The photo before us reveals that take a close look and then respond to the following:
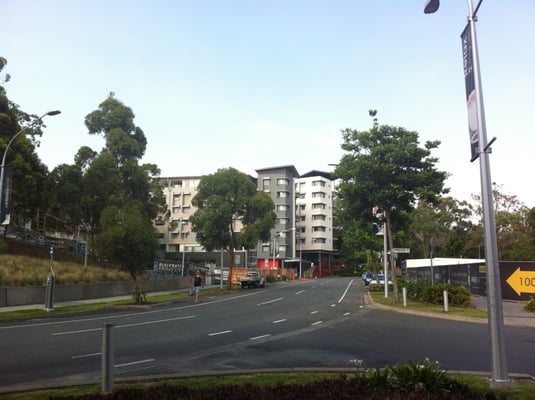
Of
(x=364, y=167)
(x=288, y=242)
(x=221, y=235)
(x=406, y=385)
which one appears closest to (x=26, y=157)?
(x=221, y=235)

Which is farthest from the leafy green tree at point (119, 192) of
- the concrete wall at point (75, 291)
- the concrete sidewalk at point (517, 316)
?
the concrete sidewalk at point (517, 316)

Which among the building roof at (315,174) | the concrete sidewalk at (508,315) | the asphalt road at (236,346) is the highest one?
the building roof at (315,174)

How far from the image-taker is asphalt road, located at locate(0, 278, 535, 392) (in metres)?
8.45

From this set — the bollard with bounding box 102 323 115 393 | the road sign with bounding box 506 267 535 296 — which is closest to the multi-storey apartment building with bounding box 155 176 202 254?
the road sign with bounding box 506 267 535 296

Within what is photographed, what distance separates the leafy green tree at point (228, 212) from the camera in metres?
40.2

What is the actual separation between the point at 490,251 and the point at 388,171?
49.6ft

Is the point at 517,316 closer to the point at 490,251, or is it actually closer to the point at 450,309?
the point at 450,309

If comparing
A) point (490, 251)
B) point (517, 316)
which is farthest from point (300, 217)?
point (490, 251)

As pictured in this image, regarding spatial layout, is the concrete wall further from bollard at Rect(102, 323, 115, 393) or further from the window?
the window

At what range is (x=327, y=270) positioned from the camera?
98.6 m

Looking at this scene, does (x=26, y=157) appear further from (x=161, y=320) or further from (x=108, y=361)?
(x=108, y=361)

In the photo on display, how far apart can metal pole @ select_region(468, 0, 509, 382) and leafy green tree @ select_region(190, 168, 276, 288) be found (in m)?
33.1

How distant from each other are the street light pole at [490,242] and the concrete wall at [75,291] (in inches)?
867

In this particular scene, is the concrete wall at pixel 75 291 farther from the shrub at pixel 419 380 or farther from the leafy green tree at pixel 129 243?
the shrub at pixel 419 380
